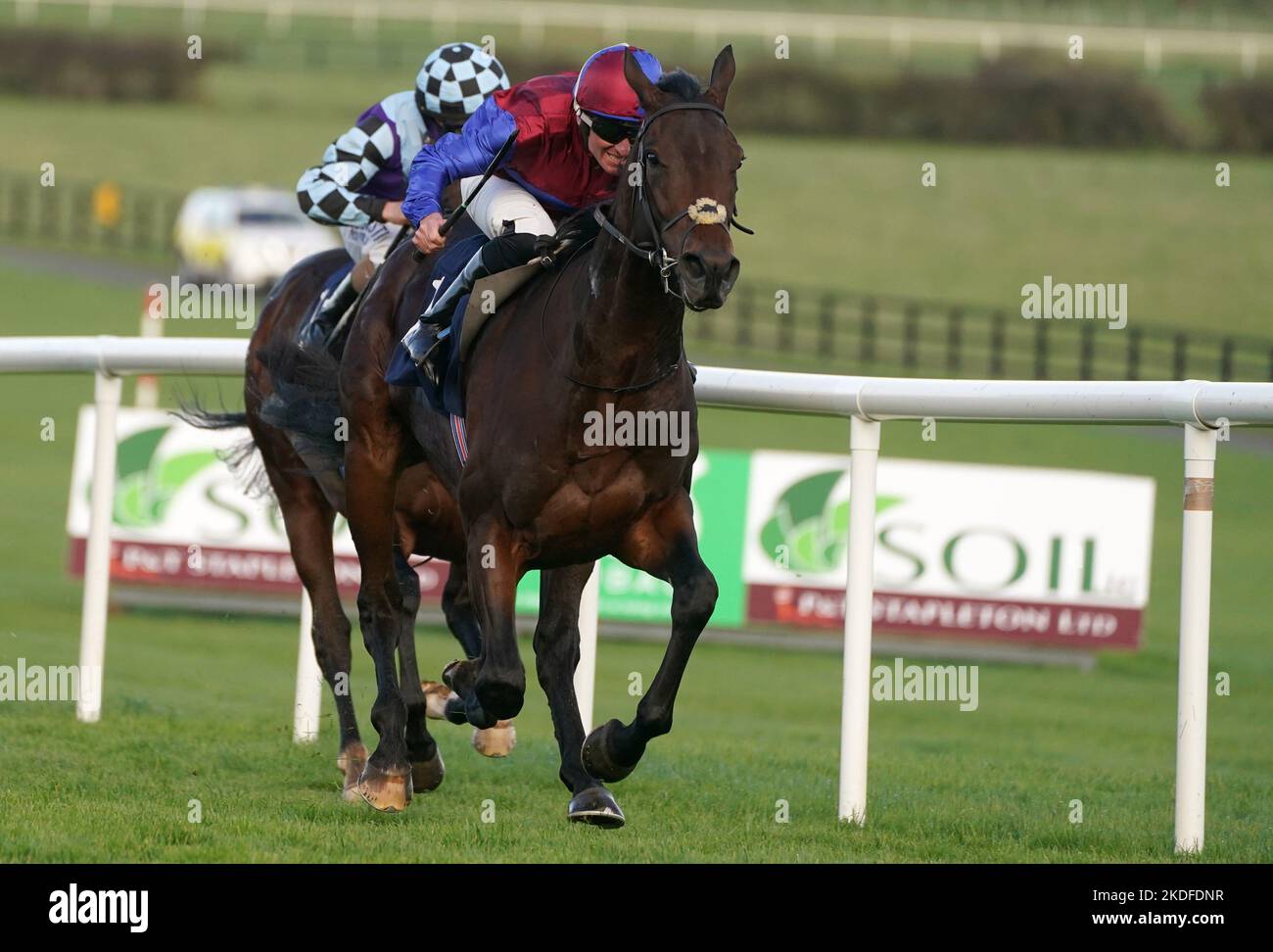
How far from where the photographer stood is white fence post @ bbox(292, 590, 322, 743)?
7371 mm

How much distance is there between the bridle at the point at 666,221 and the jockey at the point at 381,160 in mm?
1822

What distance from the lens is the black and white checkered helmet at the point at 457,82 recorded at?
6883mm

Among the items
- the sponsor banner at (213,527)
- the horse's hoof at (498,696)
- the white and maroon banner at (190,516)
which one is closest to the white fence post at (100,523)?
the horse's hoof at (498,696)

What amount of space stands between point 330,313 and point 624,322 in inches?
79.7

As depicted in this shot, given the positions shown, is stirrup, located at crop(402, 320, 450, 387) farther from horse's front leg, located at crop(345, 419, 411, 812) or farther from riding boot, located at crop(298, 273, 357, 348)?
riding boot, located at crop(298, 273, 357, 348)

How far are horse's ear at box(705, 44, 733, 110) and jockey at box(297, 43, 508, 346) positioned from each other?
171 cm

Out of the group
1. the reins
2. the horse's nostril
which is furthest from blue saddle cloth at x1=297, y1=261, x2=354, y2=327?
the horse's nostril

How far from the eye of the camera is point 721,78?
5109 millimetres

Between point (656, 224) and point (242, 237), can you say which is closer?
point (656, 224)

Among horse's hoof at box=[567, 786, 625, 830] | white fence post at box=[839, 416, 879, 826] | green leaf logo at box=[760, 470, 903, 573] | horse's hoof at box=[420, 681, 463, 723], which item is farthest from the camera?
green leaf logo at box=[760, 470, 903, 573]

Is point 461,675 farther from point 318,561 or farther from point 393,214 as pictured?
point 393,214

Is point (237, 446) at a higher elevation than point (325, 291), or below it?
below

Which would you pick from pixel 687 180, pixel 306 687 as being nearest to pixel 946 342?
pixel 306 687

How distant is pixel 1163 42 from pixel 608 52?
47.4m
